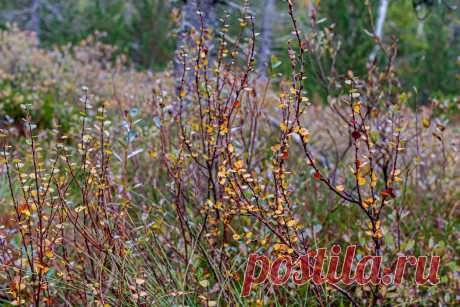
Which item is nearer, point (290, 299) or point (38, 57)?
A: point (290, 299)

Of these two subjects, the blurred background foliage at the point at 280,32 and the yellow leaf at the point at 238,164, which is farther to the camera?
the blurred background foliage at the point at 280,32

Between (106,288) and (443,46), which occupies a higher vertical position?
(443,46)

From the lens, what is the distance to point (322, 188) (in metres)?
4.08

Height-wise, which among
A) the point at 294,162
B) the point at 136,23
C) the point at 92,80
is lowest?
the point at 294,162

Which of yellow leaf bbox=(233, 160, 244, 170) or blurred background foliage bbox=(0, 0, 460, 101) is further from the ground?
blurred background foliage bbox=(0, 0, 460, 101)

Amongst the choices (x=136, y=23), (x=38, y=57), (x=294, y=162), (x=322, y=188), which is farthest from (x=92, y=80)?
(x=136, y=23)

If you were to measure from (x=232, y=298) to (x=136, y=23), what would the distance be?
14975 mm

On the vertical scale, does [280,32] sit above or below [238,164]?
above

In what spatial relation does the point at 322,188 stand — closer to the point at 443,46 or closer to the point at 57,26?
the point at 443,46

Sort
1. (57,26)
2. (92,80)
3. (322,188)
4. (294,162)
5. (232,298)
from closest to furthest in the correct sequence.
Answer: (232,298), (322,188), (294,162), (92,80), (57,26)

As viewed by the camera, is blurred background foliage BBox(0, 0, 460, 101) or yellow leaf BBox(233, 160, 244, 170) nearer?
yellow leaf BBox(233, 160, 244, 170)

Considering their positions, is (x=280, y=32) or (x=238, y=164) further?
(x=280, y=32)

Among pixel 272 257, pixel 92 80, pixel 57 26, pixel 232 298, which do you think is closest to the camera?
pixel 232 298

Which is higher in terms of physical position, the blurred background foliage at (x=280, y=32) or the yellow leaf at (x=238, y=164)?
the blurred background foliage at (x=280, y=32)
